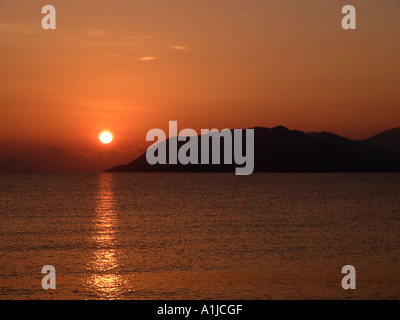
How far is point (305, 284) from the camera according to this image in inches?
1152

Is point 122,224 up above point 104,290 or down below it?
above

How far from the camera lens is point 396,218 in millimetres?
75000

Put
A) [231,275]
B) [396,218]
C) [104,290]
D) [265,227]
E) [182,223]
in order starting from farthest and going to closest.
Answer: [396,218] < [182,223] < [265,227] < [231,275] < [104,290]

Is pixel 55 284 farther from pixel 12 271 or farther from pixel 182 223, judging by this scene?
pixel 182 223

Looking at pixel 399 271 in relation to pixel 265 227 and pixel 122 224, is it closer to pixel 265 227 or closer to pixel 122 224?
pixel 265 227

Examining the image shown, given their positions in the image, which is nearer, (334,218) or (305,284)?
(305,284)

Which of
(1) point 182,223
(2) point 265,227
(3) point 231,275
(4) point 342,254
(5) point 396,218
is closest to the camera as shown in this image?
(3) point 231,275

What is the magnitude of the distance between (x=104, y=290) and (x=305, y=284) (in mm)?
11735

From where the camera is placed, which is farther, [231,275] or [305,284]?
[231,275]
